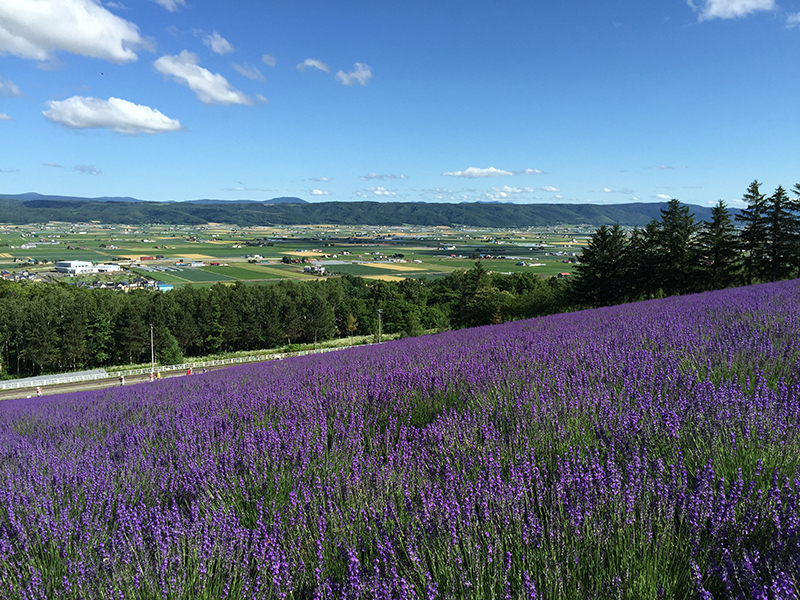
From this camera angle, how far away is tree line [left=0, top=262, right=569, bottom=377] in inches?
1770

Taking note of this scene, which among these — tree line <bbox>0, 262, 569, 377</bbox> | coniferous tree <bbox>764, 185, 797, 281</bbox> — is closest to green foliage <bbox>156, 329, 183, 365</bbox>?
tree line <bbox>0, 262, 569, 377</bbox>

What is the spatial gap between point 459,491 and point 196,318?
55.6 metres

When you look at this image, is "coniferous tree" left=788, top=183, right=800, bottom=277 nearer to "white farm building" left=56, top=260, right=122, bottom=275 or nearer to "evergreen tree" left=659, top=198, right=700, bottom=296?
"evergreen tree" left=659, top=198, right=700, bottom=296

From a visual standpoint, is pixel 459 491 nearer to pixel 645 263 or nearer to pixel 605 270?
pixel 645 263

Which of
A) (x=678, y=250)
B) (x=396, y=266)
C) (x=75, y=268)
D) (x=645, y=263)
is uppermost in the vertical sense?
(x=678, y=250)

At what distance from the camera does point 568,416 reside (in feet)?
9.78

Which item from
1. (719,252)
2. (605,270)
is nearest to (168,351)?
(605,270)

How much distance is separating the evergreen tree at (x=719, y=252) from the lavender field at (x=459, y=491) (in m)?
30.8

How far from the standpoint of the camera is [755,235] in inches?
1239

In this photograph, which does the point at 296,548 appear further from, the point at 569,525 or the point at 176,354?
the point at 176,354

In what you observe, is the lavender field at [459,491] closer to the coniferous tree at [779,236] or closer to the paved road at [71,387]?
the paved road at [71,387]

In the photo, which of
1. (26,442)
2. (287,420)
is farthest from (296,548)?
(26,442)

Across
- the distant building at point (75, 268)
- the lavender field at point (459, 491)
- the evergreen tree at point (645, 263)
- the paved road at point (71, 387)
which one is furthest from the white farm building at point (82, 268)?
the lavender field at point (459, 491)

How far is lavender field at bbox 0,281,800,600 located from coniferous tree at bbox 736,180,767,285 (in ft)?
107
